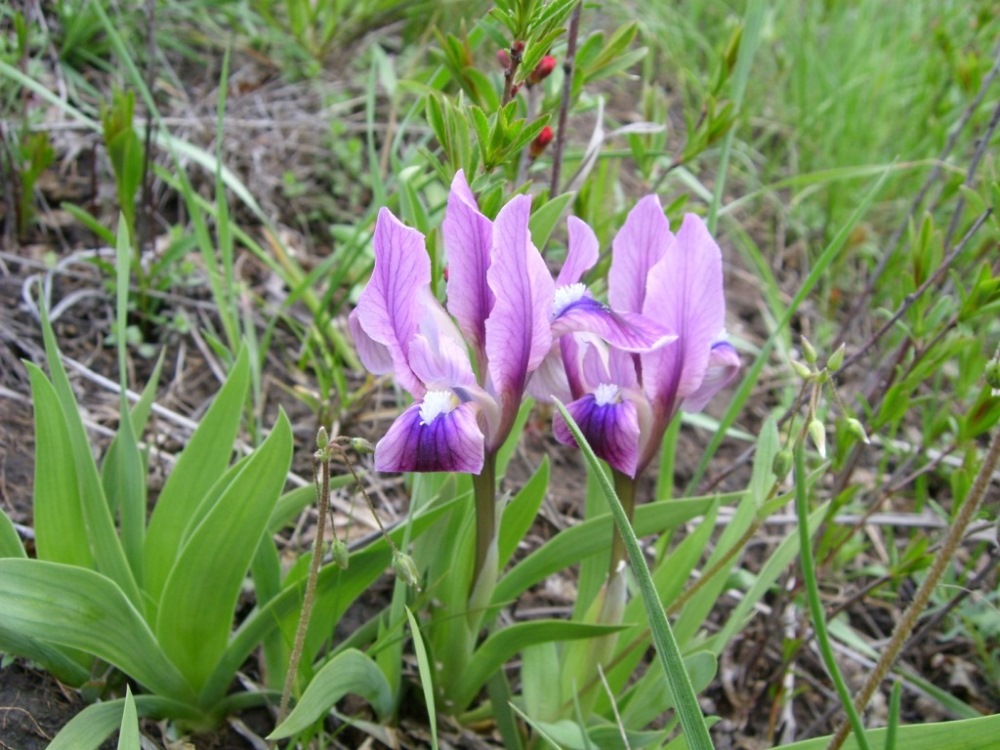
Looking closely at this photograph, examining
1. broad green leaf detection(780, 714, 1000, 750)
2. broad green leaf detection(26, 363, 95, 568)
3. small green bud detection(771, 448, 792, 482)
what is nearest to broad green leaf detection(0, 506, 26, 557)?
broad green leaf detection(26, 363, 95, 568)

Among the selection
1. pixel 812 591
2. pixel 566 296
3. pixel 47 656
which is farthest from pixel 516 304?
pixel 47 656

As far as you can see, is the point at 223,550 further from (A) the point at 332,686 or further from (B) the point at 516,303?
(B) the point at 516,303

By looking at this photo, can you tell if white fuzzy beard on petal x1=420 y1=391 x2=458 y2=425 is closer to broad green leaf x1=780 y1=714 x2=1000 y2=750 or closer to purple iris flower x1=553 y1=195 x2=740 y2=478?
purple iris flower x1=553 y1=195 x2=740 y2=478

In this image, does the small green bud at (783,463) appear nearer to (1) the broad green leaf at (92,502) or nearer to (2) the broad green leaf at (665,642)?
(2) the broad green leaf at (665,642)

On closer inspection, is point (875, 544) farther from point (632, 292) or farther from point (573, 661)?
point (632, 292)

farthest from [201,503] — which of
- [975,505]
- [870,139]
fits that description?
[870,139]
